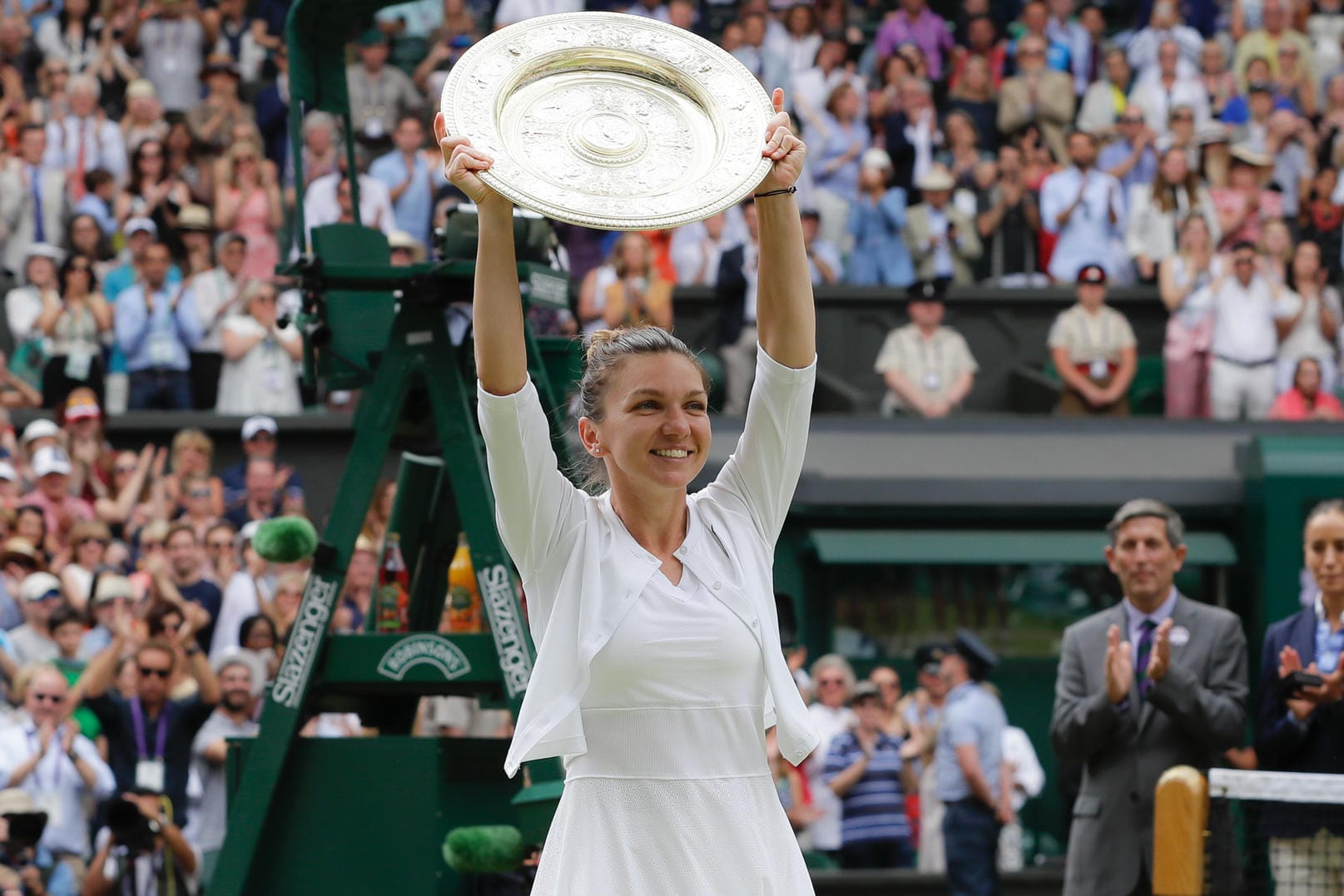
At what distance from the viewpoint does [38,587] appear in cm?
992

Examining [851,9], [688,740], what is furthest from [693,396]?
[851,9]

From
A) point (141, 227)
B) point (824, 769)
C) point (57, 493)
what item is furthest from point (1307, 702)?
point (141, 227)

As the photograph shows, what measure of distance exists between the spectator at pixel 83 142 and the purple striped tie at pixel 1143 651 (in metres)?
9.98

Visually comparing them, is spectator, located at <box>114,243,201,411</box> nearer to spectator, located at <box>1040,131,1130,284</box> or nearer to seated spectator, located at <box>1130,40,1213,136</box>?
spectator, located at <box>1040,131,1130,284</box>

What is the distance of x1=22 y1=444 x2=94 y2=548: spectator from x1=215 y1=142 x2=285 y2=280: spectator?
2.55 meters

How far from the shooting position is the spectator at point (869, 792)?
983cm

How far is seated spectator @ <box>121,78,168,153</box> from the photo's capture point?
1478 centimetres

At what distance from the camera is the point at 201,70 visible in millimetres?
15812

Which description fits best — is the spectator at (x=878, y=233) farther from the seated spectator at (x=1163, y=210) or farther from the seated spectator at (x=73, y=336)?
the seated spectator at (x=73, y=336)

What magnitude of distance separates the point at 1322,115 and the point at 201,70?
8525 mm

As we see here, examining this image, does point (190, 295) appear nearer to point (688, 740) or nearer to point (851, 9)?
point (851, 9)

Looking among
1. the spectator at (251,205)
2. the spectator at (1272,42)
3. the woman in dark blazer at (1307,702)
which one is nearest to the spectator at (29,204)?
the spectator at (251,205)

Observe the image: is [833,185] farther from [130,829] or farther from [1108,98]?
[130,829]

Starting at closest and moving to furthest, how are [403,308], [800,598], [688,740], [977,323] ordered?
[688,740] → [403,308] → [800,598] → [977,323]
